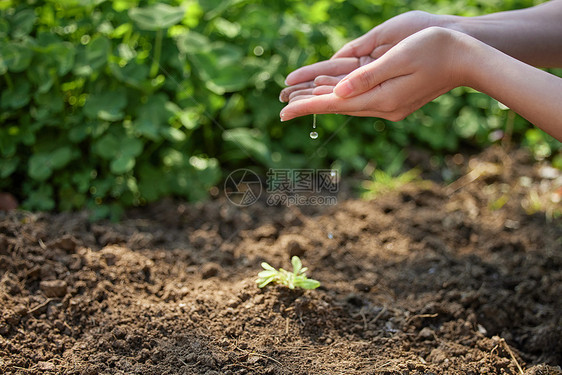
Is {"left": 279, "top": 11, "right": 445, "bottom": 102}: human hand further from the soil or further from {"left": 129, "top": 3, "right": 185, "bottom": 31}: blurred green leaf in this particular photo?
{"left": 129, "top": 3, "right": 185, "bottom": 31}: blurred green leaf

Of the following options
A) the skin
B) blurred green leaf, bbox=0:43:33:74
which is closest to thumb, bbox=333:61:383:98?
the skin

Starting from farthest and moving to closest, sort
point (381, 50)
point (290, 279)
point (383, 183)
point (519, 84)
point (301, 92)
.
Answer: point (383, 183), point (381, 50), point (301, 92), point (290, 279), point (519, 84)

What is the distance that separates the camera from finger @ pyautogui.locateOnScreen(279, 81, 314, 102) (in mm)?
2025

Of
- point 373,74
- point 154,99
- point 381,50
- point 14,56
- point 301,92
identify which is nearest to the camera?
point 373,74

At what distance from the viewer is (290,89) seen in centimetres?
204

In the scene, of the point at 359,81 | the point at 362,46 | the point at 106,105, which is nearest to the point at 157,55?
the point at 106,105

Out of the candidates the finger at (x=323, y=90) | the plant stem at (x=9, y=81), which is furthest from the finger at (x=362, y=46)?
the plant stem at (x=9, y=81)

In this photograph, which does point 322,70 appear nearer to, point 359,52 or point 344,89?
point 359,52

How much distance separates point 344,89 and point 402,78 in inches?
7.2

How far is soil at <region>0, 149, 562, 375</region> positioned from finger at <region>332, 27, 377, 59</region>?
79 cm

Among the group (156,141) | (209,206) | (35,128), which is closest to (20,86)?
(35,128)

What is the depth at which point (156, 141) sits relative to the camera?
2723 millimetres

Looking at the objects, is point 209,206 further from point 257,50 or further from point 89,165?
point 257,50

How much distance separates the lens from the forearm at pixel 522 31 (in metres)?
2.01
